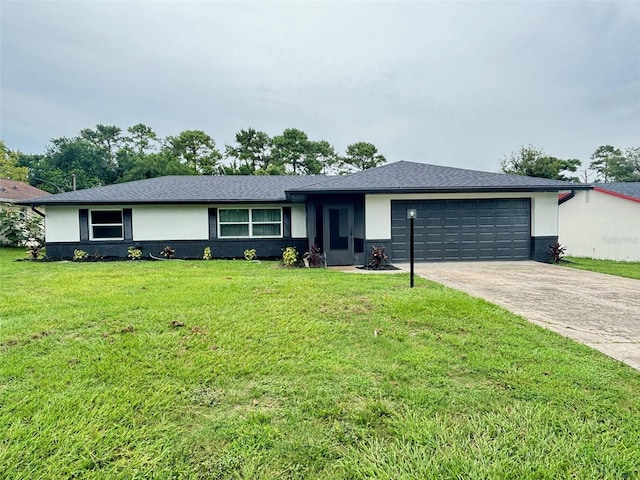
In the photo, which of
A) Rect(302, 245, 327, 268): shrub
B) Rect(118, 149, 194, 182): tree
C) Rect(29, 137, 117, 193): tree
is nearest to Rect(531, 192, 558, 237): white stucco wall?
Rect(302, 245, 327, 268): shrub

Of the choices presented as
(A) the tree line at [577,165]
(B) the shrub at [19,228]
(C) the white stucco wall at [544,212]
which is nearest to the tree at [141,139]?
(B) the shrub at [19,228]

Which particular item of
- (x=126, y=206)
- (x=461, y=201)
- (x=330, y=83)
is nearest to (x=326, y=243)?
(x=461, y=201)

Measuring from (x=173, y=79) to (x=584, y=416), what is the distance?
69.4 ft

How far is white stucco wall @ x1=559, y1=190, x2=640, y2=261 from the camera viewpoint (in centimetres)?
1340

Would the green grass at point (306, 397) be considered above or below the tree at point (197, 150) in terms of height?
below

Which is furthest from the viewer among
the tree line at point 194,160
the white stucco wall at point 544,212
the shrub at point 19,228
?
the tree line at point 194,160

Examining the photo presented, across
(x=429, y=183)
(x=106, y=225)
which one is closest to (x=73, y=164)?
(x=106, y=225)

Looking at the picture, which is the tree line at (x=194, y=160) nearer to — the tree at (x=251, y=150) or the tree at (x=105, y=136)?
the tree at (x=251, y=150)

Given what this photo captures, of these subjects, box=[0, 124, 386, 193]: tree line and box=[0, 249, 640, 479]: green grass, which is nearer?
box=[0, 249, 640, 479]: green grass

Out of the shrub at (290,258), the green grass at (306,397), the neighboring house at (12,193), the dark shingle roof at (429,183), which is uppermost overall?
the neighboring house at (12,193)

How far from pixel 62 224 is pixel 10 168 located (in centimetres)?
3327

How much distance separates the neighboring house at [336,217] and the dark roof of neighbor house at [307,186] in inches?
1.5

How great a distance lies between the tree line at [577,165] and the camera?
2722 centimetres

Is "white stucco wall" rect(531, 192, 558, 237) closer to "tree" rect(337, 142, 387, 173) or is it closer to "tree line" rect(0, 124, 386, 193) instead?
"tree line" rect(0, 124, 386, 193)
